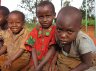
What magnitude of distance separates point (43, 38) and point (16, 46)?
600 millimetres

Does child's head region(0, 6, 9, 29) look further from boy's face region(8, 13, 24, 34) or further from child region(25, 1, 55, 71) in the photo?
child region(25, 1, 55, 71)

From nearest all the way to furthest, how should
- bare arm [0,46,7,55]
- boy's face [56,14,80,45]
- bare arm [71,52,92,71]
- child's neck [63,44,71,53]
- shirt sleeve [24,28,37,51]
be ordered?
boy's face [56,14,80,45] → bare arm [71,52,92,71] → child's neck [63,44,71,53] → shirt sleeve [24,28,37,51] → bare arm [0,46,7,55]

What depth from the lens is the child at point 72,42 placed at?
2.43m

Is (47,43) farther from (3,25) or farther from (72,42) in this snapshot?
(3,25)

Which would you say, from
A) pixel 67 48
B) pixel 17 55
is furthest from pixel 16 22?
pixel 67 48

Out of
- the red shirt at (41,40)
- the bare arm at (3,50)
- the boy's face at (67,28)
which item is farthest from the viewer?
the bare arm at (3,50)

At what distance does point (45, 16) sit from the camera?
301 centimetres

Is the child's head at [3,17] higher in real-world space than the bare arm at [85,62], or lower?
higher

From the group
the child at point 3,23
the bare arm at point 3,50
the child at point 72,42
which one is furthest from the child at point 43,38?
the child at point 3,23

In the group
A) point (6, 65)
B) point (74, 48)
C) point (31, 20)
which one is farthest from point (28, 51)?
point (31, 20)

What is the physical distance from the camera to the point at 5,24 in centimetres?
399

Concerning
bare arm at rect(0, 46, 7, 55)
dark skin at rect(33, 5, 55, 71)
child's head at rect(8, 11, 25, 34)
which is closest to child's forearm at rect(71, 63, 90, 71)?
dark skin at rect(33, 5, 55, 71)

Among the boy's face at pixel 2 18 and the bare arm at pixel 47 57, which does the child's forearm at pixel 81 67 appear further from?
the boy's face at pixel 2 18

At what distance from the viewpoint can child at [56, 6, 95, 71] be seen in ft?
7.97
